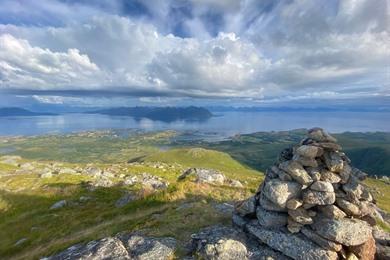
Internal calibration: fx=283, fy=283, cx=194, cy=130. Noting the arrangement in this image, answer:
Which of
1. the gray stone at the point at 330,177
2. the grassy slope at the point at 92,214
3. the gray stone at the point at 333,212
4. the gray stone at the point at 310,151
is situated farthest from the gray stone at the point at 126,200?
the gray stone at the point at 333,212

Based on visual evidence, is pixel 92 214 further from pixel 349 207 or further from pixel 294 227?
pixel 349 207

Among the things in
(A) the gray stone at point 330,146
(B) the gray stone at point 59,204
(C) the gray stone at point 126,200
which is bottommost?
(B) the gray stone at point 59,204

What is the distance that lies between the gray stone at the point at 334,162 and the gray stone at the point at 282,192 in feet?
10.0

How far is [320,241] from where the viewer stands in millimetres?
21094

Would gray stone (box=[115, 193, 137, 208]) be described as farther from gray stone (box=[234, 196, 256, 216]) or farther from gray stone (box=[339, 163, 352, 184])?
gray stone (box=[339, 163, 352, 184])

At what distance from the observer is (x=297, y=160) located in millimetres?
24734

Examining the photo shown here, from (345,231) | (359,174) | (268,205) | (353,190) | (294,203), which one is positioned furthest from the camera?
(359,174)

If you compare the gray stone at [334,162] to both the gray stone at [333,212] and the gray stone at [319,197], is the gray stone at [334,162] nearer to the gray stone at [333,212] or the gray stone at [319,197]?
the gray stone at [319,197]

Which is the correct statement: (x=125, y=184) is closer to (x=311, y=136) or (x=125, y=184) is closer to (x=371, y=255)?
(x=311, y=136)

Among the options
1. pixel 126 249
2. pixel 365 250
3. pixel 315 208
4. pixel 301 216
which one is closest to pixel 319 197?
pixel 315 208

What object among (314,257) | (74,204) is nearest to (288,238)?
(314,257)

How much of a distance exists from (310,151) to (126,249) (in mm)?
17592

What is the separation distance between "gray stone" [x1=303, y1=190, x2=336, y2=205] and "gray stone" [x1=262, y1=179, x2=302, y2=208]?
1028mm

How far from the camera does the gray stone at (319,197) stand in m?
22.2
